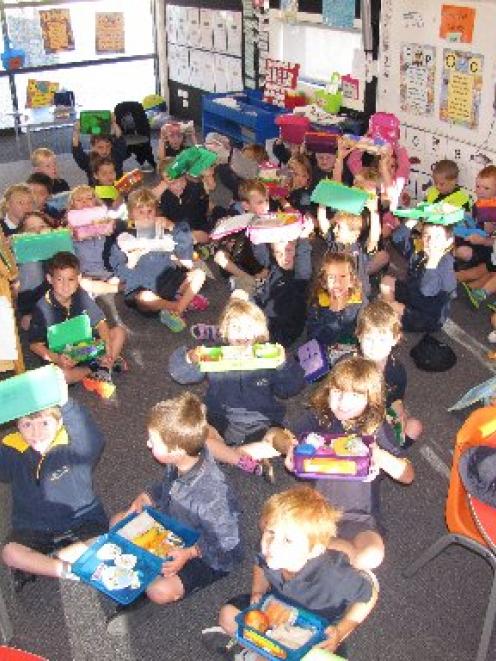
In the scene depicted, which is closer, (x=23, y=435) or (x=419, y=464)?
(x=23, y=435)

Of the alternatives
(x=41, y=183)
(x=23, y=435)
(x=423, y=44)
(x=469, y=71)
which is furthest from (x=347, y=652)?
(x=423, y=44)

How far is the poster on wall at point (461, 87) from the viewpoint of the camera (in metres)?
6.35

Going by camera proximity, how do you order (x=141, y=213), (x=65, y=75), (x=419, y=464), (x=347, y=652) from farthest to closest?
(x=65, y=75) → (x=141, y=213) → (x=419, y=464) → (x=347, y=652)

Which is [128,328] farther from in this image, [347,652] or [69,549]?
[347,652]

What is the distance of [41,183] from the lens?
6.12 metres

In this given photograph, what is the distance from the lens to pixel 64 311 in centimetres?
467

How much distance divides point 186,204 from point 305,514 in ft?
13.9

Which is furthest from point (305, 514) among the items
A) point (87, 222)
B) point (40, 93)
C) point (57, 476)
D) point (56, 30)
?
point (56, 30)

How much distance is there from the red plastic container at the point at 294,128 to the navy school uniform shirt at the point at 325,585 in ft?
17.8

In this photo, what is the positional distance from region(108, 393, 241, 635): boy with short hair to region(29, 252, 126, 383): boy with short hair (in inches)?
70.1

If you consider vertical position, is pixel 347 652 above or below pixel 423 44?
below

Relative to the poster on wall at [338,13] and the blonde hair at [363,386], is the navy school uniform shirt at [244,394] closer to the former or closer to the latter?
the blonde hair at [363,386]

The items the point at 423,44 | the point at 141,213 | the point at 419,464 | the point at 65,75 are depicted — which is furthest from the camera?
the point at 65,75

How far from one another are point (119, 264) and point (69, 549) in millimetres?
2704
